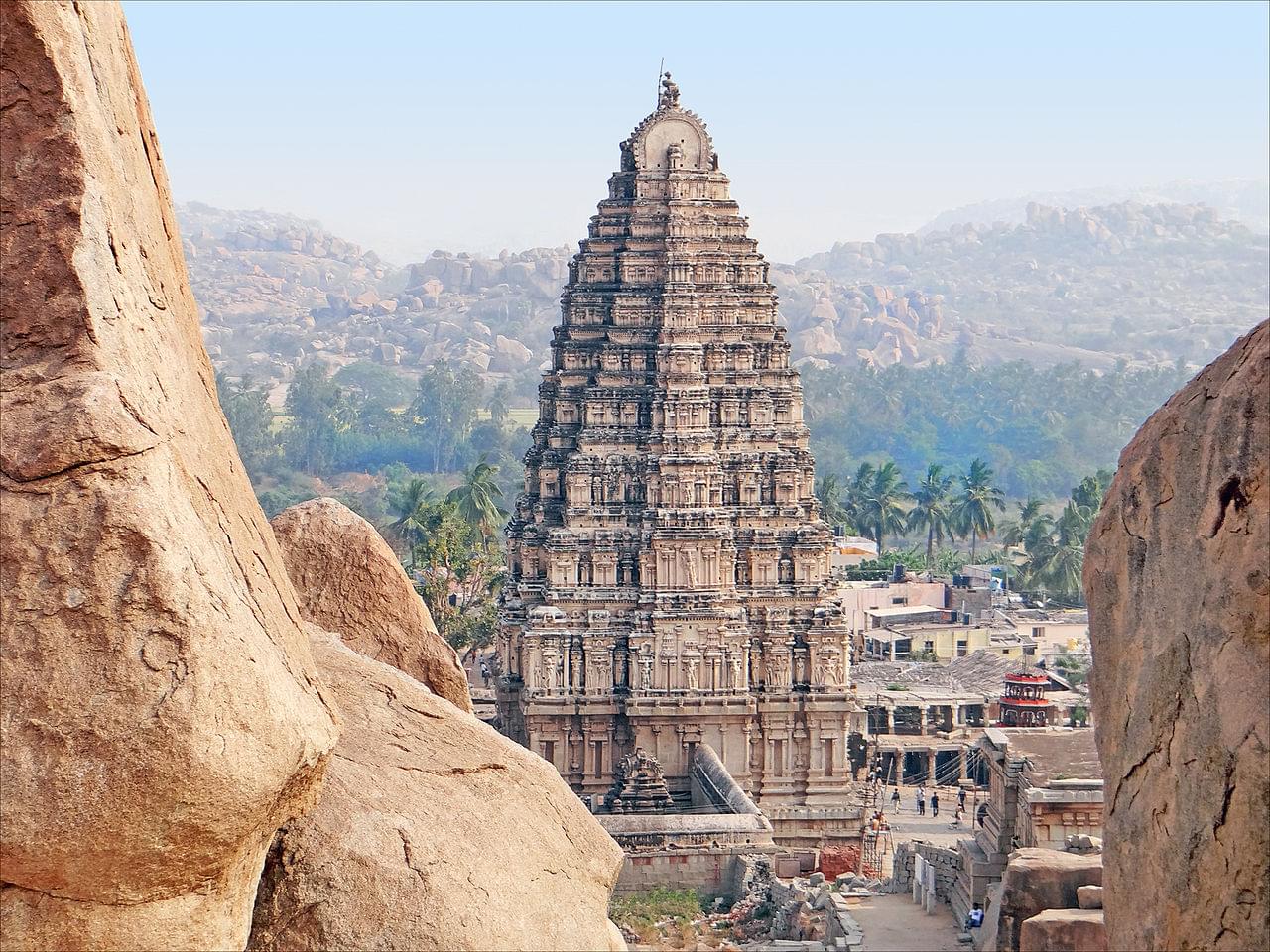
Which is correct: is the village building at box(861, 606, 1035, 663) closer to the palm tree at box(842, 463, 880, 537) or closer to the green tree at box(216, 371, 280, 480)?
the palm tree at box(842, 463, 880, 537)

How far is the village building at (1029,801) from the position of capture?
83.5ft

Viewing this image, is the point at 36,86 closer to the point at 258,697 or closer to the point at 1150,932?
the point at 258,697

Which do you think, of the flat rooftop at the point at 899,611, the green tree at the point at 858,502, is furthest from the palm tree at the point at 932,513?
the flat rooftop at the point at 899,611

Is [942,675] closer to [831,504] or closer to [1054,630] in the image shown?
[1054,630]

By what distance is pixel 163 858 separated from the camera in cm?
665

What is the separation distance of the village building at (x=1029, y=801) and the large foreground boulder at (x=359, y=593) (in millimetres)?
15670

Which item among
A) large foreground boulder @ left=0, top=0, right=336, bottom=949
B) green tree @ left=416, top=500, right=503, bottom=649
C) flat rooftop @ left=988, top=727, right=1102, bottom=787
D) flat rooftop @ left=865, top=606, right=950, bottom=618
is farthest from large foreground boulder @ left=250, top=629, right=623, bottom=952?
flat rooftop @ left=865, top=606, right=950, bottom=618

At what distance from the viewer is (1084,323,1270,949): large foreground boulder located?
7.75m

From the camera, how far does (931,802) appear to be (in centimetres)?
4509

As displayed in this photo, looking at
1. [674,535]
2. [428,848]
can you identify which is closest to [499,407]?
[674,535]

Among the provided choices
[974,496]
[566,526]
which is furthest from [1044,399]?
[566,526]

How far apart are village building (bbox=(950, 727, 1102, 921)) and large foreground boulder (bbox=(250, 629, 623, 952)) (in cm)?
1714

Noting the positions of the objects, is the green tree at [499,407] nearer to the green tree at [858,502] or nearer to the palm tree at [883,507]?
the green tree at [858,502]

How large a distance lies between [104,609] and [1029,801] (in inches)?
819
